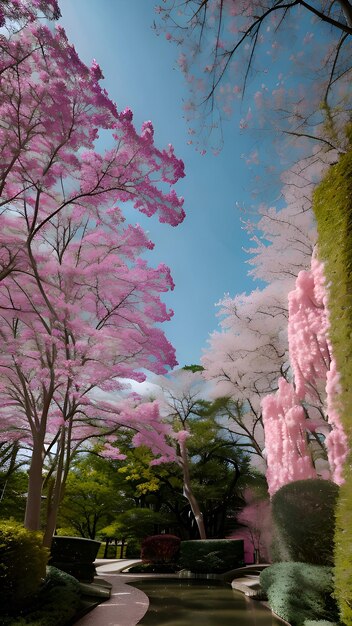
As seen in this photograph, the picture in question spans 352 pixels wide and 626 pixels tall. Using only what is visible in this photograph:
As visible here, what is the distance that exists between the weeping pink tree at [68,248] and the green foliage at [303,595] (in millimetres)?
5395

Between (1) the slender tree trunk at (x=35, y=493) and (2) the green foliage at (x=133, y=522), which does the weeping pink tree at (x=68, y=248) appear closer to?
(1) the slender tree trunk at (x=35, y=493)

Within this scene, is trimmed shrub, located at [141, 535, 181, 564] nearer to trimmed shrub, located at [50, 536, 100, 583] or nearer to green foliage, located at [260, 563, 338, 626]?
trimmed shrub, located at [50, 536, 100, 583]

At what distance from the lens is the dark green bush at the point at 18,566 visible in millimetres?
5695

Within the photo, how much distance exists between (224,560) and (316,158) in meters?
16.0

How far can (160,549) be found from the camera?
19.8 m

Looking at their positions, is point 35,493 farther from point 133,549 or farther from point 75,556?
point 133,549

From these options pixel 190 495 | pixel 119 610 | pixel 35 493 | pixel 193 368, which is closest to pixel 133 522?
pixel 190 495

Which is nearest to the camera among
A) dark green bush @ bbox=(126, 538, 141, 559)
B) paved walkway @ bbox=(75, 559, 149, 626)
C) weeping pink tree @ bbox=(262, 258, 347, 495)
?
paved walkway @ bbox=(75, 559, 149, 626)

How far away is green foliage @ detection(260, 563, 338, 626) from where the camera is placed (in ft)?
19.8

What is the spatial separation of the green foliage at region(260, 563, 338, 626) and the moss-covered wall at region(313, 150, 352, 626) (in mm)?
2898

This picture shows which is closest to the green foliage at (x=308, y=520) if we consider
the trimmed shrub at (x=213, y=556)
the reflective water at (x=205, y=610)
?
the reflective water at (x=205, y=610)

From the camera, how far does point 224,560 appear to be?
17.0m

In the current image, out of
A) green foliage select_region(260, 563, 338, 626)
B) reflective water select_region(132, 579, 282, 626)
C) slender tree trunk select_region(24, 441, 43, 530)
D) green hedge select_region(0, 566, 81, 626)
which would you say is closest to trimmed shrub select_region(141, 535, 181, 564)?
reflective water select_region(132, 579, 282, 626)

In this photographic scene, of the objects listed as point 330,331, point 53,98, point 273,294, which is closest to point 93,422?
point 273,294
